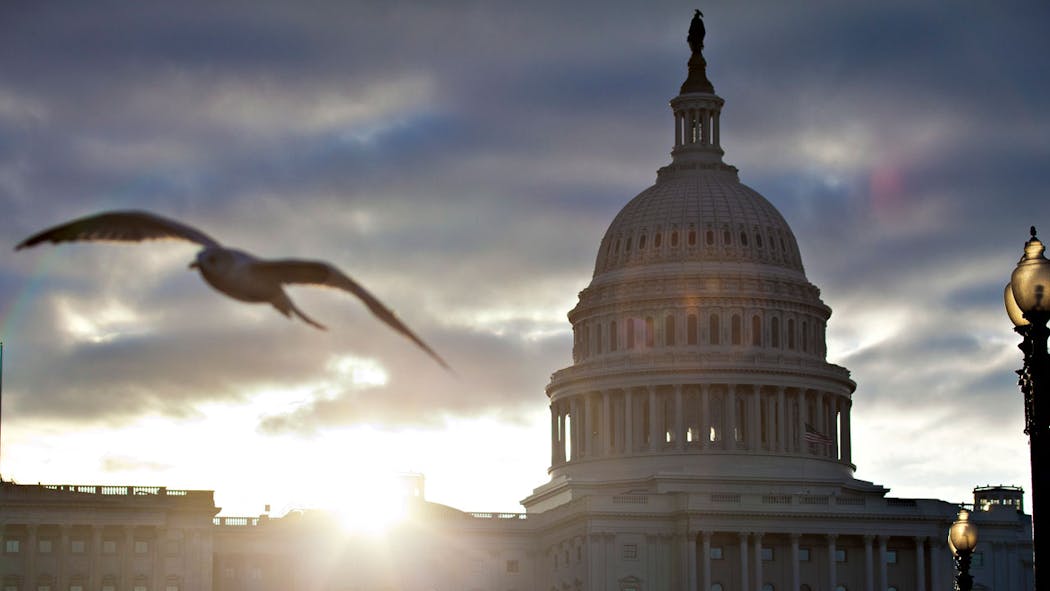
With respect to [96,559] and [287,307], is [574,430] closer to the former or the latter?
[96,559]

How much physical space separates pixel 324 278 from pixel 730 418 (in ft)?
530

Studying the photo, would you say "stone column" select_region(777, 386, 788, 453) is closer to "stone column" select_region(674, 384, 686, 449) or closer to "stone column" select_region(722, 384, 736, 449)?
"stone column" select_region(722, 384, 736, 449)

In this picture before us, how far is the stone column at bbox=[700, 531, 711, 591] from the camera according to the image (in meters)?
166

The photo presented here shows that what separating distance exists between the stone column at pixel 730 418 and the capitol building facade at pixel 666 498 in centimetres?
55

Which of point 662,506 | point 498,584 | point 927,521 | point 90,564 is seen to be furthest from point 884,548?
point 90,564

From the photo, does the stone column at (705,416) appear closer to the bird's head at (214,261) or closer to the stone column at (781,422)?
the stone column at (781,422)

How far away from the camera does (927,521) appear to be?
561ft

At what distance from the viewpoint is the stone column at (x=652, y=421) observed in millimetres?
181125

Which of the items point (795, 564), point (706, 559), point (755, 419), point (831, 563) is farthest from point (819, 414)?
point (706, 559)

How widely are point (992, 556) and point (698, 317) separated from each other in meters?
28.8

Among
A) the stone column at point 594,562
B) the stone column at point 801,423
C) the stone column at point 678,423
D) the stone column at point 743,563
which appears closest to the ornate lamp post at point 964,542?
the stone column at point 594,562

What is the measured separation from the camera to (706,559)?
6570 inches

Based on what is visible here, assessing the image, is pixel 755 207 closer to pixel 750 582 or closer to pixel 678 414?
pixel 678 414

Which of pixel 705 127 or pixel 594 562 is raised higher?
pixel 705 127
